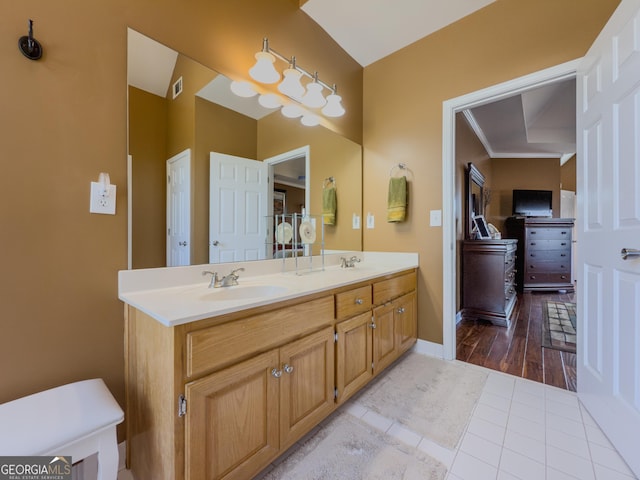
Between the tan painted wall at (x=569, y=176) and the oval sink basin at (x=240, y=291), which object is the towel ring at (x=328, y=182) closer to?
the oval sink basin at (x=240, y=291)

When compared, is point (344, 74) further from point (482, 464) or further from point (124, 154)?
point (482, 464)

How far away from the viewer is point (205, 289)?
1.31 m

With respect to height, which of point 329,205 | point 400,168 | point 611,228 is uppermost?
point 400,168

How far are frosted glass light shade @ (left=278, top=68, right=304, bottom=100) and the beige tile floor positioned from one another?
6.68 ft

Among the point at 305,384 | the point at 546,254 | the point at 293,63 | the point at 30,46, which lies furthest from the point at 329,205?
the point at 546,254

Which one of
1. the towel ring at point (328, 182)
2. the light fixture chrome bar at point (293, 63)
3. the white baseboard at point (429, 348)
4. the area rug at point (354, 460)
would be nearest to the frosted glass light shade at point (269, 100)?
the light fixture chrome bar at point (293, 63)

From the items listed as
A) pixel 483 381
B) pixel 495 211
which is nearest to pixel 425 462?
pixel 483 381

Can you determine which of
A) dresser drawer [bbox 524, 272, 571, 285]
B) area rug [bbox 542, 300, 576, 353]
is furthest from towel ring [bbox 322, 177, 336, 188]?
dresser drawer [bbox 524, 272, 571, 285]

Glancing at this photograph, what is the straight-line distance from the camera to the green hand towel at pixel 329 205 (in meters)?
2.26

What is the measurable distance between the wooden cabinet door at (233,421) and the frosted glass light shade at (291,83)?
1642 mm

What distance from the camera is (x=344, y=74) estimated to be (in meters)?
2.42

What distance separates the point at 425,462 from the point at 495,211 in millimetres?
5266

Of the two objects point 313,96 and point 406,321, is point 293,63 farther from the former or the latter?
point 406,321
